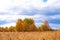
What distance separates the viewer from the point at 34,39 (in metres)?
6.48

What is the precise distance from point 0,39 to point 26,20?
40587 mm

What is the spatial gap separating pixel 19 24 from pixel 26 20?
9.63 feet

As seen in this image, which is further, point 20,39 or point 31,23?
point 31,23

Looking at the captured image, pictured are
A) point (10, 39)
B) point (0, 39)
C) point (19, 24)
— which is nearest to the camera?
point (10, 39)

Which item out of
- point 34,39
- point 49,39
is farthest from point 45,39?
point 34,39

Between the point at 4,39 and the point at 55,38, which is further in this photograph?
the point at 4,39

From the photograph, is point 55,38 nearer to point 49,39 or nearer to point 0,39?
point 49,39

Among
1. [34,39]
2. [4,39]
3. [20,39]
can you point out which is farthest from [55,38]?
[4,39]

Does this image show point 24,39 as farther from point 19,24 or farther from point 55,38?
point 19,24

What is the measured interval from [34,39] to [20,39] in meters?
0.53

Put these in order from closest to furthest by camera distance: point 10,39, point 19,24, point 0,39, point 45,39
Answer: point 45,39 → point 10,39 → point 0,39 → point 19,24

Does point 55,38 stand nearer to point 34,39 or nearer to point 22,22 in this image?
point 34,39

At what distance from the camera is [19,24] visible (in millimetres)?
45219

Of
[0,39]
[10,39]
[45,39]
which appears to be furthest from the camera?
[0,39]
